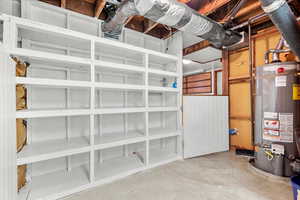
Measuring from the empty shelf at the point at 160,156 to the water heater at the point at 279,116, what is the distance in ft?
4.25

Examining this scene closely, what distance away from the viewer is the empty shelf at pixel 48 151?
4.55 feet

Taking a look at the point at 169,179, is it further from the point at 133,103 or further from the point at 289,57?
the point at 289,57

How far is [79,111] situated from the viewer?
5.36 ft

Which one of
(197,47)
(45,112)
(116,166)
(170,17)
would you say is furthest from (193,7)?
(116,166)

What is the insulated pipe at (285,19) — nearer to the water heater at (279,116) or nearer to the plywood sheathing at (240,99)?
the water heater at (279,116)

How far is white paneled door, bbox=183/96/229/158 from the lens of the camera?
253cm

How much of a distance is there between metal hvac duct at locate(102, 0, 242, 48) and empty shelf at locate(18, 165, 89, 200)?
2142mm

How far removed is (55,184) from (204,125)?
2395 mm

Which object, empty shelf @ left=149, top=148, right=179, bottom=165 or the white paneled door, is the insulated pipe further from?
empty shelf @ left=149, top=148, right=179, bottom=165

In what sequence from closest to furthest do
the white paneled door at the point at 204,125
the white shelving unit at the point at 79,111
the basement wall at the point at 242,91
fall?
the white shelving unit at the point at 79,111
the white paneled door at the point at 204,125
the basement wall at the point at 242,91

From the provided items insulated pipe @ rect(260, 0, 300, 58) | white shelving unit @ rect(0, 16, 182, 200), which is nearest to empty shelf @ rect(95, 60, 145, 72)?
white shelving unit @ rect(0, 16, 182, 200)

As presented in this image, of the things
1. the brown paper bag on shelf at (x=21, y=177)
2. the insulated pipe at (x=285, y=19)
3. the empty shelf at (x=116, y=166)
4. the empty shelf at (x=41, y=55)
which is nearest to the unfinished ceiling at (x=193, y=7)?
the insulated pipe at (x=285, y=19)

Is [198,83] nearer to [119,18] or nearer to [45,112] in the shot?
[119,18]

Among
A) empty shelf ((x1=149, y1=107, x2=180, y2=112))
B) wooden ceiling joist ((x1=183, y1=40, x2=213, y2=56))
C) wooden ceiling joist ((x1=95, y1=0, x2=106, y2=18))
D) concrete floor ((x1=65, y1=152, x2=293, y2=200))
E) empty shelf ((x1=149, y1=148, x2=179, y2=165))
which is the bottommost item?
concrete floor ((x1=65, y1=152, x2=293, y2=200))
